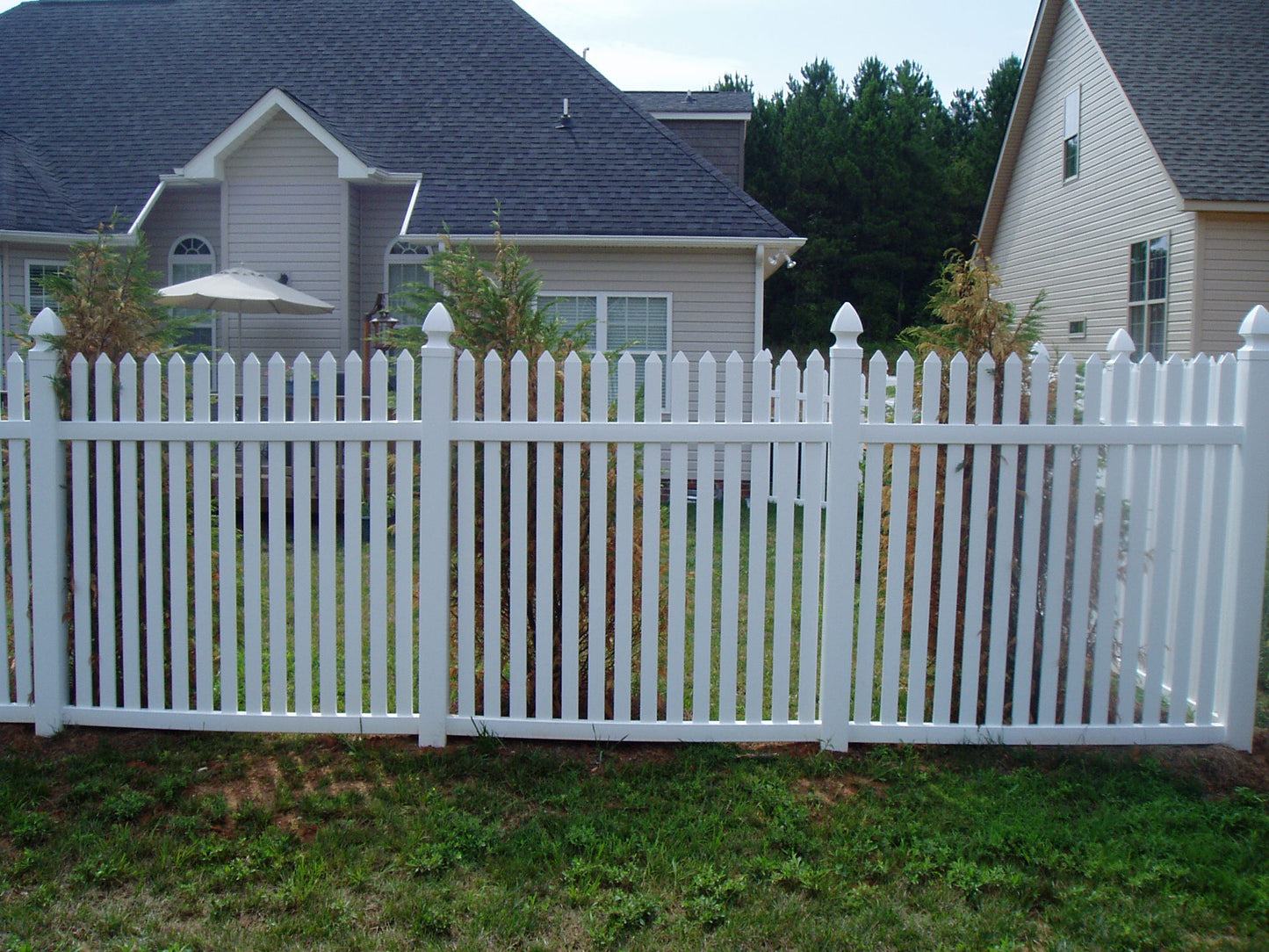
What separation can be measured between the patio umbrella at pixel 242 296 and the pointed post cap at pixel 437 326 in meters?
7.51

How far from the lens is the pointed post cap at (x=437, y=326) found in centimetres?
382

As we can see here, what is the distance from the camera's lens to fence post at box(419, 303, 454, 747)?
12.6ft

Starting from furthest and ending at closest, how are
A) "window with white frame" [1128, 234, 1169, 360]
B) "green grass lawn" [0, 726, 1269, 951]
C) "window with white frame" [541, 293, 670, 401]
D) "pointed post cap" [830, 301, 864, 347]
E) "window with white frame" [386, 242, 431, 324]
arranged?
1. "window with white frame" [386, 242, 431, 324]
2. "window with white frame" [1128, 234, 1169, 360]
3. "window with white frame" [541, 293, 670, 401]
4. "pointed post cap" [830, 301, 864, 347]
5. "green grass lawn" [0, 726, 1269, 951]

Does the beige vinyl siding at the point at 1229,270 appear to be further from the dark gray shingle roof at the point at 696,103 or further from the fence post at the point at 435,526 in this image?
the fence post at the point at 435,526

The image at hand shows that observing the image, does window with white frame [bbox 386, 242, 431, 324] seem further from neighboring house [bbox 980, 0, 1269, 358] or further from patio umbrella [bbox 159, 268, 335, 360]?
neighboring house [bbox 980, 0, 1269, 358]

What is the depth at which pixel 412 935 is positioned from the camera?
2787 mm

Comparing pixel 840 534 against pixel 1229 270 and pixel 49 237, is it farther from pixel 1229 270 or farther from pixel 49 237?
pixel 49 237

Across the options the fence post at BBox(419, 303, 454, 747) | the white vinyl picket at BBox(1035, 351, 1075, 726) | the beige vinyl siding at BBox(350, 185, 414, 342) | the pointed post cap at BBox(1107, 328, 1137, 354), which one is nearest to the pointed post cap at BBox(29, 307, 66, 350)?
the fence post at BBox(419, 303, 454, 747)

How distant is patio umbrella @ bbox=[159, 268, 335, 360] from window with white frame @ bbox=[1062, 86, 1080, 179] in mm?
11464

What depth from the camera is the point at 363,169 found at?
12.0 meters

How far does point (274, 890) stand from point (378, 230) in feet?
37.2

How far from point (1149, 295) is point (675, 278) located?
6339 mm

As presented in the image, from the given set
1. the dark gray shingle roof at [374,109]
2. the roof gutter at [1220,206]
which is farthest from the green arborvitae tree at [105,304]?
the roof gutter at [1220,206]

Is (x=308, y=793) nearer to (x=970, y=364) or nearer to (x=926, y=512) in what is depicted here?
(x=926, y=512)
